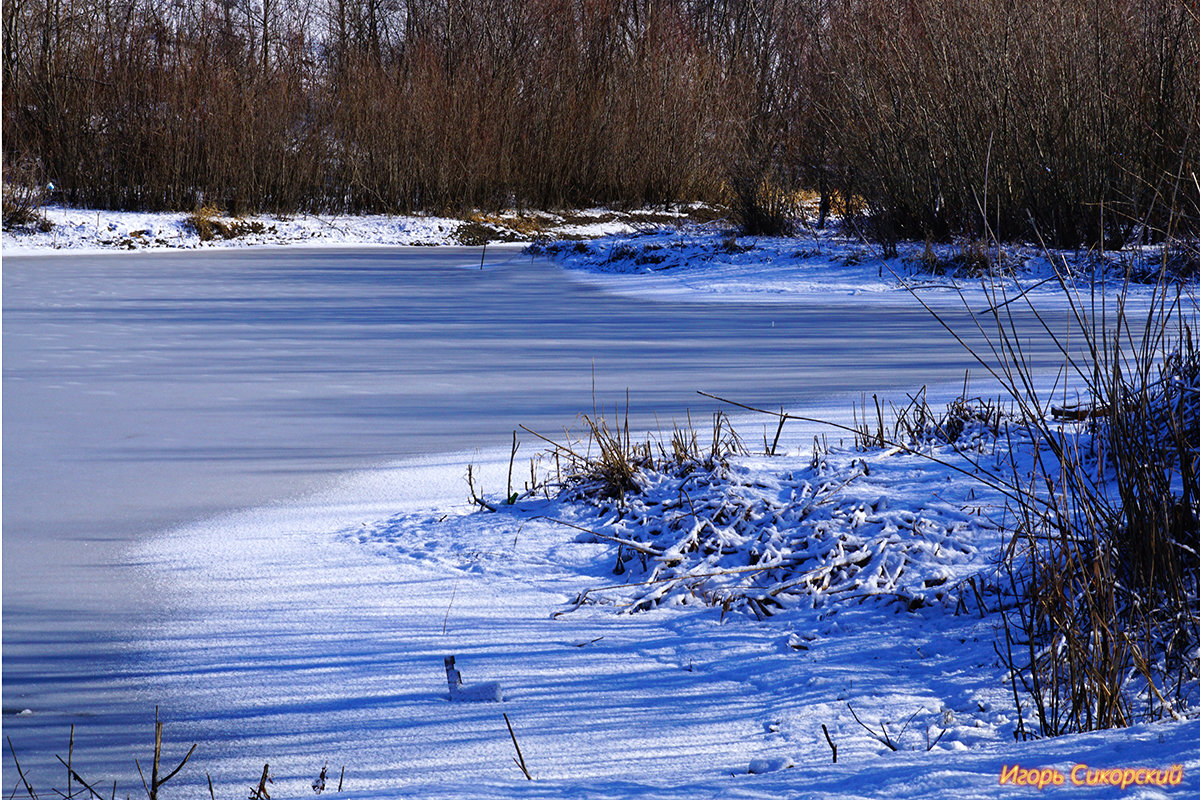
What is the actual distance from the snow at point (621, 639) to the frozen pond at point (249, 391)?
0.13 metres

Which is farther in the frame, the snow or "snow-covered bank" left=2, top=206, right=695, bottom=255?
"snow-covered bank" left=2, top=206, right=695, bottom=255

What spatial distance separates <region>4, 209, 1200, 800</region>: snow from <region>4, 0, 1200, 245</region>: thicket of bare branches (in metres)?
6.11

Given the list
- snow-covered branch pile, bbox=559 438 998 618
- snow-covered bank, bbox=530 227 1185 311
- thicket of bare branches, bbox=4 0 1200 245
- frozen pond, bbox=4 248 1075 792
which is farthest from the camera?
thicket of bare branches, bbox=4 0 1200 245

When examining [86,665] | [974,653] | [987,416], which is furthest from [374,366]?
[974,653]

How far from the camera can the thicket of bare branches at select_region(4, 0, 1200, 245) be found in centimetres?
996

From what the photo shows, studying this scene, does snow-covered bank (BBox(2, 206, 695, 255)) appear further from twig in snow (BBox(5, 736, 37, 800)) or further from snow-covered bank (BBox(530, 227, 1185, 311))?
twig in snow (BBox(5, 736, 37, 800))

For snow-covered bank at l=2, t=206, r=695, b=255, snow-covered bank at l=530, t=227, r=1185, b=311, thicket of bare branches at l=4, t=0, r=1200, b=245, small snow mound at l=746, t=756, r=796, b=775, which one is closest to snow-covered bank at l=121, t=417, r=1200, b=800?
small snow mound at l=746, t=756, r=796, b=775

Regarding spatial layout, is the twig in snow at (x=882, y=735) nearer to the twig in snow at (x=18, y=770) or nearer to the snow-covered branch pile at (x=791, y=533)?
the snow-covered branch pile at (x=791, y=533)

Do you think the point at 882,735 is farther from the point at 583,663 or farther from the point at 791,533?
the point at 791,533

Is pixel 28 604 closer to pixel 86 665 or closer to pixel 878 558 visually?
pixel 86 665

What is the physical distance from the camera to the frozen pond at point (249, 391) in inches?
91.0

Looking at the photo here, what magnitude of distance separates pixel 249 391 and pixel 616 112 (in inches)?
638

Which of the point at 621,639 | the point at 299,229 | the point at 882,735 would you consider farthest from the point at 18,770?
the point at 299,229

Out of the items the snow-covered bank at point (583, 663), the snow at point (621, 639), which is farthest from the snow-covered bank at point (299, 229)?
the snow-covered bank at point (583, 663)
